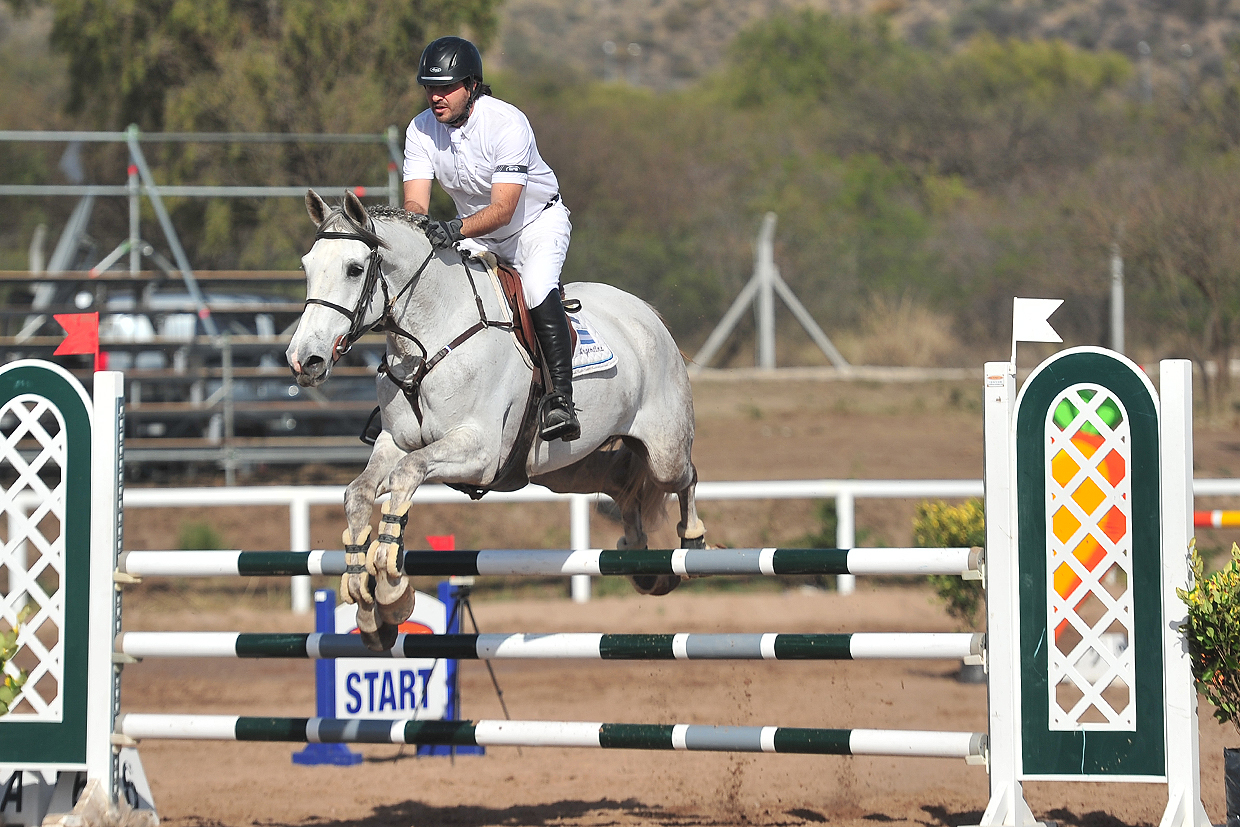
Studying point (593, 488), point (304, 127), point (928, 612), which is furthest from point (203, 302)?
point (593, 488)

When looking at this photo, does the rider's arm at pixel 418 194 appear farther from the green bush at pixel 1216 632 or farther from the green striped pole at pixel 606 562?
the green bush at pixel 1216 632

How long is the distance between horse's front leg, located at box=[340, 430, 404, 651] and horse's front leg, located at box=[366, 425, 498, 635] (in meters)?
0.03

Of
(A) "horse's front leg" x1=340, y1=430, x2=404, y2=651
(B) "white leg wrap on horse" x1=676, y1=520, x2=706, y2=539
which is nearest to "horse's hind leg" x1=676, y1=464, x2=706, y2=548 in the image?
(B) "white leg wrap on horse" x1=676, y1=520, x2=706, y2=539

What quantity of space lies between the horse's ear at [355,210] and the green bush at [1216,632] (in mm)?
2600

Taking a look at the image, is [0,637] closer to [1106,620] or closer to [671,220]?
[1106,620]

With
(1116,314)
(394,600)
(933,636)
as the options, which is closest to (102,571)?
(394,600)

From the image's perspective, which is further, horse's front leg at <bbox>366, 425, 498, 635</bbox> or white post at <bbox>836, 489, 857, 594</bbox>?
white post at <bbox>836, 489, 857, 594</bbox>

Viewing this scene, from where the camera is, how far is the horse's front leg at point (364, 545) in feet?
12.6

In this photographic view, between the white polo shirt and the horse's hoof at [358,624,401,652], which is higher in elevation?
the white polo shirt

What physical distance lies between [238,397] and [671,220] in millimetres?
12847

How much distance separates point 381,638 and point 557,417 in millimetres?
873

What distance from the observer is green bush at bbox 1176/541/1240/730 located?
3.79 meters

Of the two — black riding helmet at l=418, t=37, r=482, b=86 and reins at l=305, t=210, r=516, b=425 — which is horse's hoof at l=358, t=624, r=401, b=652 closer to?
reins at l=305, t=210, r=516, b=425

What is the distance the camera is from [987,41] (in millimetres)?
37375
